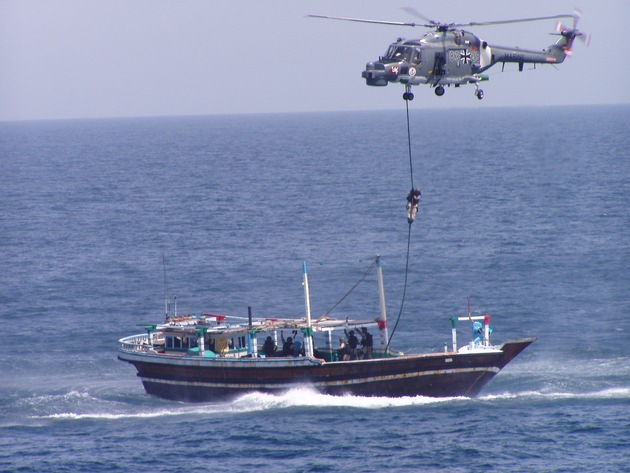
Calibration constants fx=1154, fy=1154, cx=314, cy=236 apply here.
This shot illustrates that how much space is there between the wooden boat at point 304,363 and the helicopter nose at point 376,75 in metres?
10.7

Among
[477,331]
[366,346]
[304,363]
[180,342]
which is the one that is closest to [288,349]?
[304,363]

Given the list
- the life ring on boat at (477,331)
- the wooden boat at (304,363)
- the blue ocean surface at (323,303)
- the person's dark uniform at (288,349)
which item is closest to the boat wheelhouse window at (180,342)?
the wooden boat at (304,363)

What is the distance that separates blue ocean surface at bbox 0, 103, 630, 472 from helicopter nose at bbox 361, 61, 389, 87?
17041 mm

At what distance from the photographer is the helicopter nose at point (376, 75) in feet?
190

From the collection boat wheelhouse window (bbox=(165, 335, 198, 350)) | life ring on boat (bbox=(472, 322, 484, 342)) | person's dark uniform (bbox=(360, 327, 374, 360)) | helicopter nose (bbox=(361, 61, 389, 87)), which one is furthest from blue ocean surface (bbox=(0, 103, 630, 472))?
helicopter nose (bbox=(361, 61, 389, 87))

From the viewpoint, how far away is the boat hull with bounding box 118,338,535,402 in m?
62.0

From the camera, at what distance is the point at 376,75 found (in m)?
58.1

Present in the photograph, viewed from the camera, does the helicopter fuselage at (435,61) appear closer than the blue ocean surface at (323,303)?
No

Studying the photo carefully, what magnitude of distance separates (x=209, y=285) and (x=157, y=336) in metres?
25.5

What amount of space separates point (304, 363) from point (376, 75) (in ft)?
52.6

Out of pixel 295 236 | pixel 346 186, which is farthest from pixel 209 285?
pixel 346 186

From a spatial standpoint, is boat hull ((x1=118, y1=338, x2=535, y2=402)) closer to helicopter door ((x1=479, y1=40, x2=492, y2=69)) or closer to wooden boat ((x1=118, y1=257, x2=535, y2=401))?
wooden boat ((x1=118, y1=257, x2=535, y2=401))

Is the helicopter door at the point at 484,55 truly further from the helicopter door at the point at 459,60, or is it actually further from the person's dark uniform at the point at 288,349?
the person's dark uniform at the point at 288,349

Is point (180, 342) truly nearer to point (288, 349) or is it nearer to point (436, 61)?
point (288, 349)
